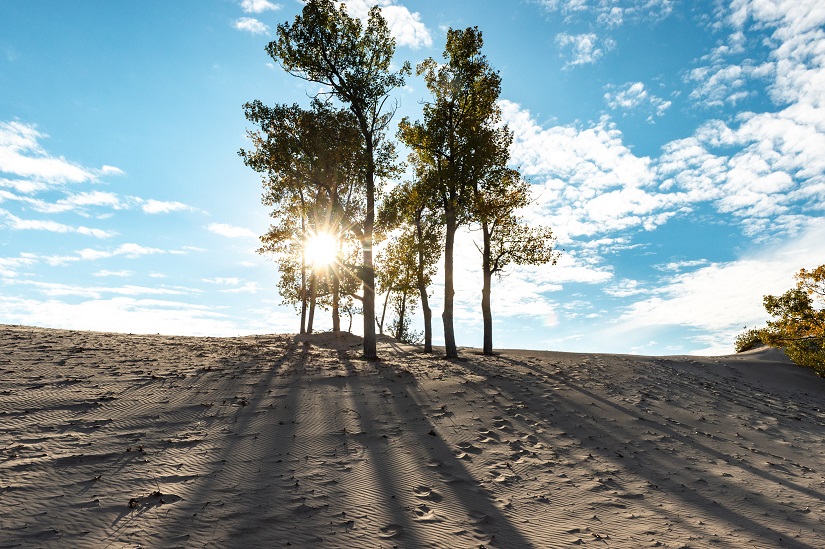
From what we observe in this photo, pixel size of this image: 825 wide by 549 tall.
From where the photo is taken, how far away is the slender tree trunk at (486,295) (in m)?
26.9

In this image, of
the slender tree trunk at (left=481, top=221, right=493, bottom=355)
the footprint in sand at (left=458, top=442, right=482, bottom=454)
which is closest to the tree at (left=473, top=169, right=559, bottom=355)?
the slender tree trunk at (left=481, top=221, right=493, bottom=355)

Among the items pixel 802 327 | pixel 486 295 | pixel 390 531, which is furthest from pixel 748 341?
pixel 390 531

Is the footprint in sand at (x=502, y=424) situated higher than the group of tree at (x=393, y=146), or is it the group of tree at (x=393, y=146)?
the group of tree at (x=393, y=146)

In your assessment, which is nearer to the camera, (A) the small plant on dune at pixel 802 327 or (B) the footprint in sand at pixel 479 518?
(B) the footprint in sand at pixel 479 518

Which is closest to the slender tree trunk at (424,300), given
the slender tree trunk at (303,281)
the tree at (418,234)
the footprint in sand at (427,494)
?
the tree at (418,234)

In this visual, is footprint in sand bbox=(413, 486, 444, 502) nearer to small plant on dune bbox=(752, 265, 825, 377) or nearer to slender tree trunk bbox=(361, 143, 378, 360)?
slender tree trunk bbox=(361, 143, 378, 360)

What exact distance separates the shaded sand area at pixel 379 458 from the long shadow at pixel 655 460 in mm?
63

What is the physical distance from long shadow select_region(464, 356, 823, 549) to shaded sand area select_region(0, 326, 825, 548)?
6cm

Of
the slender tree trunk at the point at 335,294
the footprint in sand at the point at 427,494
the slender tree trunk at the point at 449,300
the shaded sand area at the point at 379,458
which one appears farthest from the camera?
the slender tree trunk at the point at 335,294

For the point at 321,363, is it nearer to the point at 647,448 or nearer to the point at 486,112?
the point at 647,448

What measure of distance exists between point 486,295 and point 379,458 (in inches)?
695

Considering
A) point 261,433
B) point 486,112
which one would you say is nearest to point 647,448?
point 261,433

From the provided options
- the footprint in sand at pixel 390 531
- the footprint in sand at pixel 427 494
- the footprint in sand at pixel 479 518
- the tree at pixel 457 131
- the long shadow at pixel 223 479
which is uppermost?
the tree at pixel 457 131

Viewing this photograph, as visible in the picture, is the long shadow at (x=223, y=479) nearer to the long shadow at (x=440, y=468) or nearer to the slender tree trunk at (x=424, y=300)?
the long shadow at (x=440, y=468)
